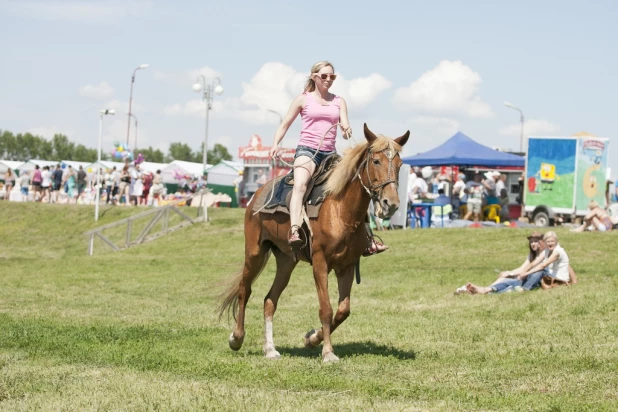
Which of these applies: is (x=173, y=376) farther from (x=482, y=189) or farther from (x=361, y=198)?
(x=482, y=189)

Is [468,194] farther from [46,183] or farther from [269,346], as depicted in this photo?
[269,346]

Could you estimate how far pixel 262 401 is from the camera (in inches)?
266

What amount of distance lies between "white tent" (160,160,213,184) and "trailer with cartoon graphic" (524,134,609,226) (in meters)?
33.4

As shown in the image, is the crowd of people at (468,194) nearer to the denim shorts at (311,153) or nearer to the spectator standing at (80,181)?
the spectator standing at (80,181)

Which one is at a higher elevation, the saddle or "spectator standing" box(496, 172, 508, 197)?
"spectator standing" box(496, 172, 508, 197)

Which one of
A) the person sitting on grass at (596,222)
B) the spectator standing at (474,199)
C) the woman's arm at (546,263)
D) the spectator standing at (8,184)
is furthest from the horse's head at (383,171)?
the spectator standing at (8,184)

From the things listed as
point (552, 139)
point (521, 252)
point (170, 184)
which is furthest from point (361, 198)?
point (170, 184)

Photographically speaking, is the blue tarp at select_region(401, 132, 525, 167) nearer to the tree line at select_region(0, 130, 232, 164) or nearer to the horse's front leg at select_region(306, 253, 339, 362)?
the horse's front leg at select_region(306, 253, 339, 362)

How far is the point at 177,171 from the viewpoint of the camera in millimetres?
64500

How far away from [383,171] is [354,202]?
57 cm

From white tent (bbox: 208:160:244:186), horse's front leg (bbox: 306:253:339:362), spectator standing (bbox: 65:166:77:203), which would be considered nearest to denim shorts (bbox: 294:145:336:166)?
horse's front leg (bbox: 306:253:339:362)

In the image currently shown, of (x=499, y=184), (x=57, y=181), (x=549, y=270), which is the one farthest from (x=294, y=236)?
(x=57, y=181)

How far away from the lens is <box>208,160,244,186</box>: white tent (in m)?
59.0

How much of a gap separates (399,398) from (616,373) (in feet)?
7.86
